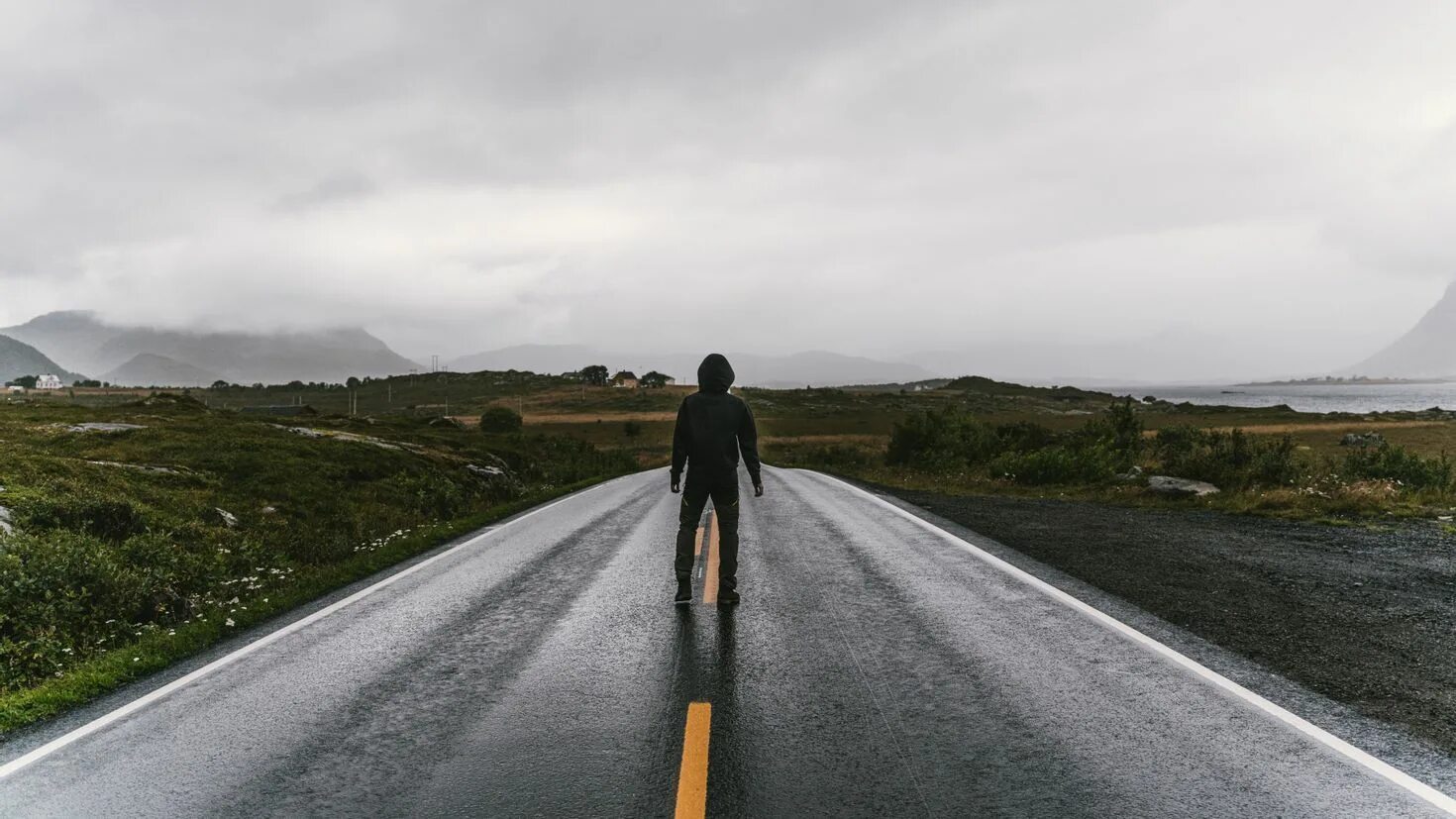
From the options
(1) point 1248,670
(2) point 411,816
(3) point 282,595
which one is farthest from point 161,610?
(1) point 1248,670

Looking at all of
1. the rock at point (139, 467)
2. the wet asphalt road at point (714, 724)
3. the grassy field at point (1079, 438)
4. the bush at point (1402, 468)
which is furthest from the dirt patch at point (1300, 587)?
the rock at point (139, 467)

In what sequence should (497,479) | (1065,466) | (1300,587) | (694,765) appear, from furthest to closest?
1. (497,479)
2. (1065,466)
3. (1300,587)
4. (694,765)

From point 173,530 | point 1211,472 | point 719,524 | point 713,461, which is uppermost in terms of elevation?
point 713,461

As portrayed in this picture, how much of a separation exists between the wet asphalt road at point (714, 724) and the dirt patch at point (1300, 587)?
1.15 m

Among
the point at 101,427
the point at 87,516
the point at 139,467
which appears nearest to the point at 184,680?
the point at 87,516

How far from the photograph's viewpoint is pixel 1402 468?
15.9 metres

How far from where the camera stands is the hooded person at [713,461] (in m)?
7.36

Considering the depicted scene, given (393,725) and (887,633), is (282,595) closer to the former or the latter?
(393,725)

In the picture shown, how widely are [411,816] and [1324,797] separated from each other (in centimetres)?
453

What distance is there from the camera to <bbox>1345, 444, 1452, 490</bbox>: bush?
15.4 m

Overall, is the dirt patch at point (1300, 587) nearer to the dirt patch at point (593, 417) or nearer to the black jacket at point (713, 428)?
the black jacket at point (713, 428)

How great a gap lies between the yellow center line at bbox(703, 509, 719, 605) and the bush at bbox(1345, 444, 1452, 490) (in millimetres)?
15091

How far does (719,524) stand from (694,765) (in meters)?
3.47

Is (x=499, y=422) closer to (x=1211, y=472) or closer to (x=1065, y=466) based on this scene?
(x=1065, y=466)
